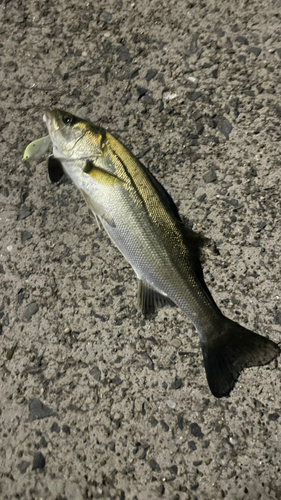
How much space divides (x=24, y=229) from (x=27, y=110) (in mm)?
1111

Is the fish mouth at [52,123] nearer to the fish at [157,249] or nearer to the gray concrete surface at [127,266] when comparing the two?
the fish at [157,249]

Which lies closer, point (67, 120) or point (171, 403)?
point (171, 403)

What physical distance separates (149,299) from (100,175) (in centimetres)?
87

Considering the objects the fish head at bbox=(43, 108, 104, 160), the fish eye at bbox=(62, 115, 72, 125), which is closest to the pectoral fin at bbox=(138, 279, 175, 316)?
the fish head at bbox=(43, 108, 104, 160)

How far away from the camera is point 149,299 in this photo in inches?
98.2

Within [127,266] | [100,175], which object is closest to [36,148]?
[100,175]

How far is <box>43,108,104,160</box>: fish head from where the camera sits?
257 cm

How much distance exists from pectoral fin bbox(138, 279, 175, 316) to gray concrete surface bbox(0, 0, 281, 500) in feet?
0.29

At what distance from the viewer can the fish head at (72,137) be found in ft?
8.45

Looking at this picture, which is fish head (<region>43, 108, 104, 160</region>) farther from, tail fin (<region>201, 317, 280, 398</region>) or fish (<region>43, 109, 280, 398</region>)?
tail fin (<region>201, 317, 280, 398</region>)

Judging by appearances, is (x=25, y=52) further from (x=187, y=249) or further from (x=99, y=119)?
(x=187, y=249)

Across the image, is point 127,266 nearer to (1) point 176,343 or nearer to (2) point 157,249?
(2) point 157,249

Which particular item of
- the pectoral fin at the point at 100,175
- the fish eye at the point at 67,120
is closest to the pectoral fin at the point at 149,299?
the pectoral fin at the point at 100,175

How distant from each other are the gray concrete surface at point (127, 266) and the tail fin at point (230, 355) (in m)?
→ 0.12
